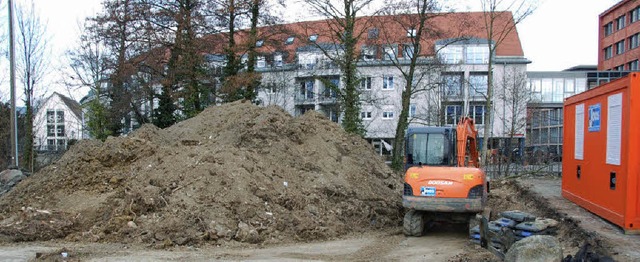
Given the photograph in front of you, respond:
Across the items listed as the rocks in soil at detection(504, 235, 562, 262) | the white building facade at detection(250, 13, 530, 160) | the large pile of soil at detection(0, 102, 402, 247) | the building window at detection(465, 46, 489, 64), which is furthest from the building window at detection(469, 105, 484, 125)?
the rocks in soil at detection(504, 235, 562, 262)

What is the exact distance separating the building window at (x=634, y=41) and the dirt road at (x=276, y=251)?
187ft

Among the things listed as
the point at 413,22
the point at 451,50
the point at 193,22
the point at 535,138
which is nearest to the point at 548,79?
the point at 535,138

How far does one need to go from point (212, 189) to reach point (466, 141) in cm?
627

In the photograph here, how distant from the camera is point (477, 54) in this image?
4666cm

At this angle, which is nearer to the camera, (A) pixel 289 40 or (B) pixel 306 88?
(A) pixel 289 40

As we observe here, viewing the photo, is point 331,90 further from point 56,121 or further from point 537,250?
point 56,121

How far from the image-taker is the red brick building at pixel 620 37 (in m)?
57.5

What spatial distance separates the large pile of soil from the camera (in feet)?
36.4

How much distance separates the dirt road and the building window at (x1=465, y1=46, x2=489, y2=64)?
37.7m

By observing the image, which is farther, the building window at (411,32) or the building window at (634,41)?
the building window at (634,41)

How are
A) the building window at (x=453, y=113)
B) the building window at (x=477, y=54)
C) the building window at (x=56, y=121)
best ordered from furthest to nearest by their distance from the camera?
the building window at (x=56, y=121) → the building window at (x=477, y=54) → the building window at (x=453, y=113)

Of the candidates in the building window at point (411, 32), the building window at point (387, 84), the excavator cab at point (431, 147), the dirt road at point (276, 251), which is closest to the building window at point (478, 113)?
the building window at point (387, 84)

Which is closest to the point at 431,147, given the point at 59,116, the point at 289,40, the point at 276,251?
the point at 276,251

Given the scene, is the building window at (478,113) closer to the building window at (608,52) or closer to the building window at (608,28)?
the building window at (608,52)
